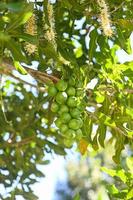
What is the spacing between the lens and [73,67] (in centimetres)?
311

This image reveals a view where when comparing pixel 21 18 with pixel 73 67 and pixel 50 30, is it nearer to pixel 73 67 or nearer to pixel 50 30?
pixel 50 30

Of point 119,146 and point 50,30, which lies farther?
point 119,146

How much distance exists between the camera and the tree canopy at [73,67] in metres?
2.75

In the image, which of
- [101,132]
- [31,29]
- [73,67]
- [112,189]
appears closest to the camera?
[31,29]

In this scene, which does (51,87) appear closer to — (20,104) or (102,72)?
(102,72)

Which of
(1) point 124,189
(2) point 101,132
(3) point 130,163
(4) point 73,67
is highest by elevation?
(4) point 73,67

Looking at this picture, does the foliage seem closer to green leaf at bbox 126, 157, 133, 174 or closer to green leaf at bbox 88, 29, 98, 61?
green leaf at bbox 126, 157, 133, 174

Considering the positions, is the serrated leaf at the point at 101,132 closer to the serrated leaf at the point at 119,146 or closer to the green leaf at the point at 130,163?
the serrated leaf at the point at 119,146

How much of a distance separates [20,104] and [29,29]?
2288 mm

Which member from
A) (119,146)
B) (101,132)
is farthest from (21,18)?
(119,146)

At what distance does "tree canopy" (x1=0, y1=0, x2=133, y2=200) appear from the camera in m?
2.75

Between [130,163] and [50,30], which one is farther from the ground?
[50,30]

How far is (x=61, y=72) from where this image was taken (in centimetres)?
312

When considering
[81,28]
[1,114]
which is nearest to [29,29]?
[1,114]
